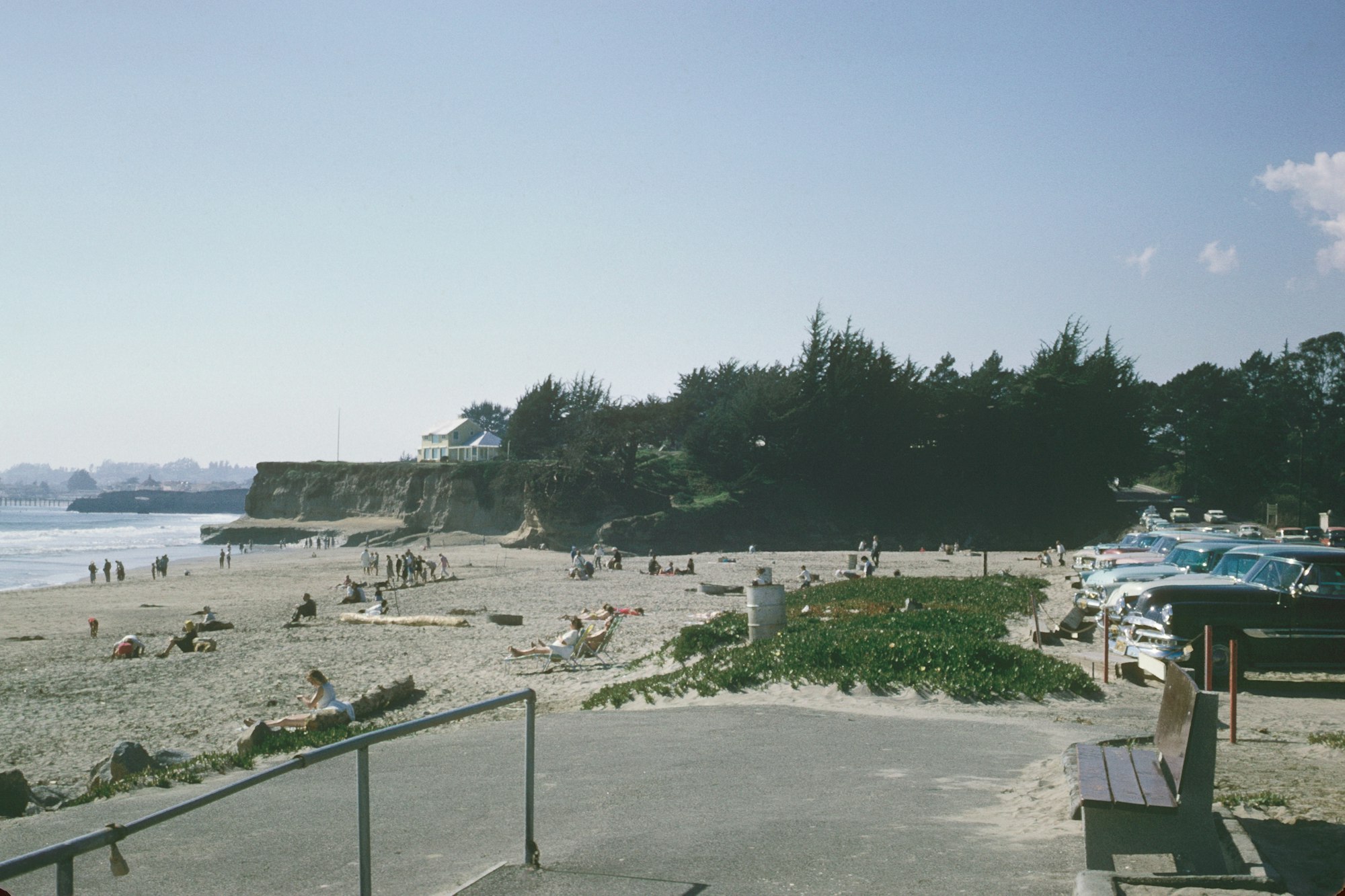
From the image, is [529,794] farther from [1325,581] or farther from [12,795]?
[1325,581]

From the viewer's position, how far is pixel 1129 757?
5.93m

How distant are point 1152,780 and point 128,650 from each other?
2299 cm

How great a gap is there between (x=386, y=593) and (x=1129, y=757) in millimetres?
37099

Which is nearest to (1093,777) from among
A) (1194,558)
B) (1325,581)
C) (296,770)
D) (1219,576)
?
(296,770)

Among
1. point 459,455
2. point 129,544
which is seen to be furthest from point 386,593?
point 459,455

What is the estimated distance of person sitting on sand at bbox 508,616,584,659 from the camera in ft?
61.0

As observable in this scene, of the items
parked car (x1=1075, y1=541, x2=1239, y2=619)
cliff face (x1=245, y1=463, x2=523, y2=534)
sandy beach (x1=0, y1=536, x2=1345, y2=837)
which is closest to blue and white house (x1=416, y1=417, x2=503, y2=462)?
cliff face (x1=245, y1=463, x2=523, y2=534)

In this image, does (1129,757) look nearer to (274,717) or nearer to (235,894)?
(235,894)

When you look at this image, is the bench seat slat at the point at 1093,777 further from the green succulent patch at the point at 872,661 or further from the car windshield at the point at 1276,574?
the car windshield at the point at 1276,574

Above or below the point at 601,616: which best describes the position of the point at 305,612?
below

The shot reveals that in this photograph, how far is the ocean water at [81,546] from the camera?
193 ft

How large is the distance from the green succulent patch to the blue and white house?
9683cm

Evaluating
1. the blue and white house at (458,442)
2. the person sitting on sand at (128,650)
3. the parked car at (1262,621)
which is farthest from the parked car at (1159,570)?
the blue and white house at (458,442)

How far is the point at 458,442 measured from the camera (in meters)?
120
